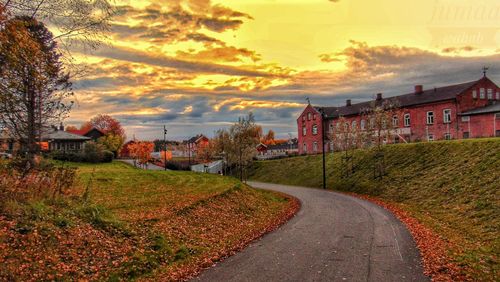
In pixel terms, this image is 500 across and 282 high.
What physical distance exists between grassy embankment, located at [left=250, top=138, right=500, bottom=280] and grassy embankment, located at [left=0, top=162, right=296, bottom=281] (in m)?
8.43

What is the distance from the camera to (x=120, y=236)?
13.5m

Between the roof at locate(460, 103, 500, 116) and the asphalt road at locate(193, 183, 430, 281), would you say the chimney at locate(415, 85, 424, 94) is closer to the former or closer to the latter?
the roof at locate(460, 103, 500, 116)

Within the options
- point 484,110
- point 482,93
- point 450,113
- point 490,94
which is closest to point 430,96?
point 450,113

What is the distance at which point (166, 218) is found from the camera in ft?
56.1

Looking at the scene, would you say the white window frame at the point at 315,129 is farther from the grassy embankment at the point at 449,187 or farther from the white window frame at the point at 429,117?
the grassy embankment at the point at 449,187

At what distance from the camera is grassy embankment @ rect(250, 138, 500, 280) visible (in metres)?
15.2

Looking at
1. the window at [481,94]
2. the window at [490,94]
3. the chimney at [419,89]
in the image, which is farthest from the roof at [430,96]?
the window at [490,94]

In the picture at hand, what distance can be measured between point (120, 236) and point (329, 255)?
7.23 metres

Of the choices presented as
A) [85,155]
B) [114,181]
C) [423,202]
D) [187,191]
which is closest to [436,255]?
[423,202]

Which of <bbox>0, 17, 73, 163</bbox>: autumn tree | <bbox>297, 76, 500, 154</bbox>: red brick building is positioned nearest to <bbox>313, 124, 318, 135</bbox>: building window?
<bbox>297, 76, 500, 154</bbox>: red brick building

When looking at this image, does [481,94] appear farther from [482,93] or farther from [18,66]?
[18,66]

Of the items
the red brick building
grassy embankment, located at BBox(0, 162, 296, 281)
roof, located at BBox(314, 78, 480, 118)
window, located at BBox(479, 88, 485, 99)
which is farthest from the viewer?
window, located at BBox(479, 88, 485, 99)

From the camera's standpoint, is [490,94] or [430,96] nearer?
[490,94]

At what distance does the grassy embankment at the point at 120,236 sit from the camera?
410 inches
